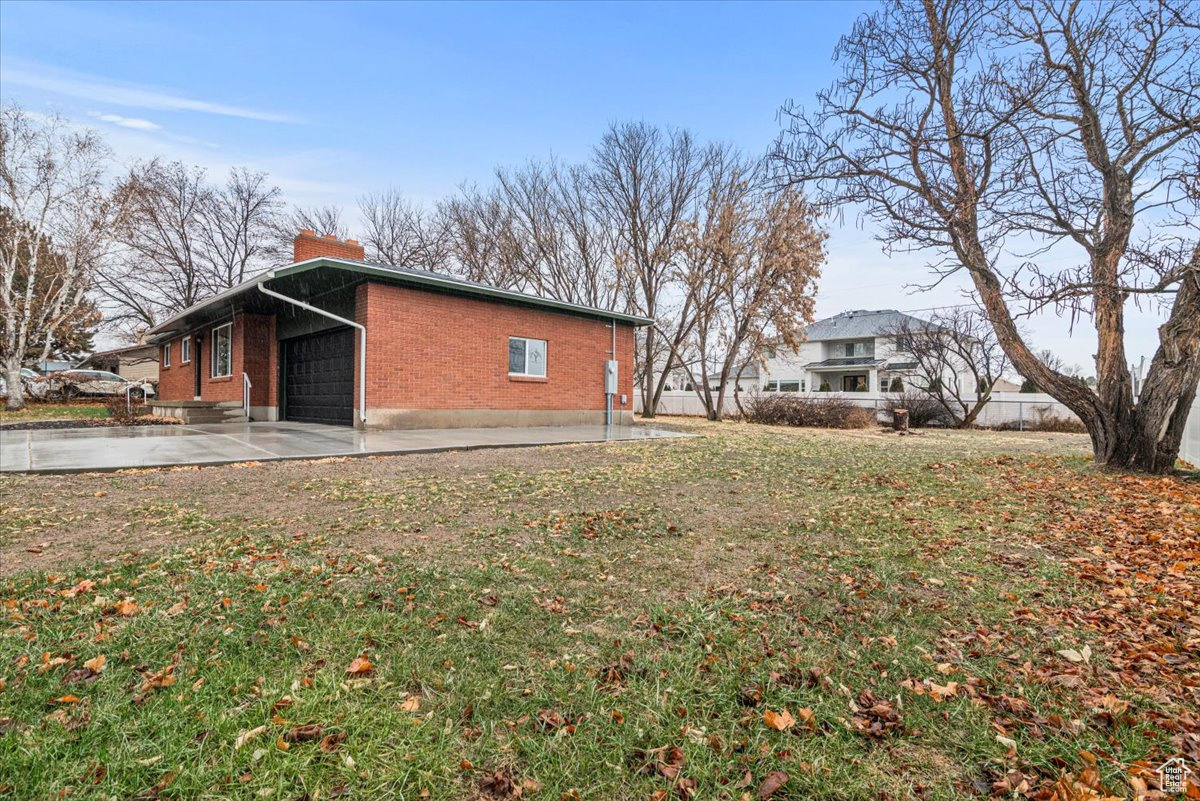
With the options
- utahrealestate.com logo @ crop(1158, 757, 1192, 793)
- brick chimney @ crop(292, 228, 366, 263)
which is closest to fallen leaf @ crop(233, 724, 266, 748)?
utahrealestate.com logo @ crop(1158, 757, 1192, 793)

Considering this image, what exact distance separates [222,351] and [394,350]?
29.7ft

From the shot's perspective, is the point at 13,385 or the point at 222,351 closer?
the point at 222,351

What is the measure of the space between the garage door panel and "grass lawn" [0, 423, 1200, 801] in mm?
8129

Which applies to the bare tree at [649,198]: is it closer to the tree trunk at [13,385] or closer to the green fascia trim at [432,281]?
the green fascia trim at [432,281]

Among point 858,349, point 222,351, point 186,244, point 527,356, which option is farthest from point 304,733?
point 858,349

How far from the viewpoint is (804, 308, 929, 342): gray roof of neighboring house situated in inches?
1449

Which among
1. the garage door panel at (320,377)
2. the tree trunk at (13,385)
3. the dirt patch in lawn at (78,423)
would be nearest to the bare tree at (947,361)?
the garage door panel at (320,377)

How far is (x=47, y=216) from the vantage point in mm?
18531

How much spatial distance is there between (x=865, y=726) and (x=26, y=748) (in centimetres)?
280

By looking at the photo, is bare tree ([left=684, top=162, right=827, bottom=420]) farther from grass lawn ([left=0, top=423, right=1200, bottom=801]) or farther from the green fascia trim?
grass lawn ([left=0, top=423, right=1200, bottom=801])

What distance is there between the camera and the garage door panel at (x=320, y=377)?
42.3 feet

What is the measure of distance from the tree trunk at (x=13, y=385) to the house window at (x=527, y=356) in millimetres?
17617

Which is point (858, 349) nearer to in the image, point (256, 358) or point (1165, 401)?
point (1165, 401)

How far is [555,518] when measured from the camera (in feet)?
15.8
